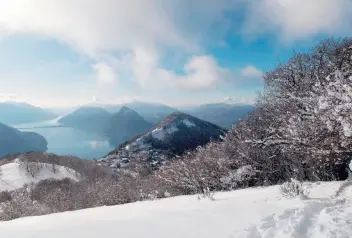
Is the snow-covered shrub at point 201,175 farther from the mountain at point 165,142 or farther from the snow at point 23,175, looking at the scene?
the mountain at point 165,142

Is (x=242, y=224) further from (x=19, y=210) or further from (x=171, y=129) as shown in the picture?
(x=171, y=129)

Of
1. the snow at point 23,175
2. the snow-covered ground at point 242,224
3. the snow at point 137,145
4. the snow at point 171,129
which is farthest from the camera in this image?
the snow at point 171,129

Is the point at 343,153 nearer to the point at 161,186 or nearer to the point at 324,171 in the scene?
the point at 324,171

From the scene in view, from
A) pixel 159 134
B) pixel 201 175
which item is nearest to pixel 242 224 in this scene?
pixel 201 175

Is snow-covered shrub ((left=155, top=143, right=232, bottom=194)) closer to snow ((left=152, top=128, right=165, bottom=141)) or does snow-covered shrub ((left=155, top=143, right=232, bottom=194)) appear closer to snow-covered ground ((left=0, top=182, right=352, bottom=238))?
snow-covered ground ((left=0, top=182, right=352, bottom=238))

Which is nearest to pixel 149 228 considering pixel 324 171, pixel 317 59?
pixel 324 171

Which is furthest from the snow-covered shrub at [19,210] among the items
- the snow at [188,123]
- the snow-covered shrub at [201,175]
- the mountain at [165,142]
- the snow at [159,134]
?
the snow at [188,123]
